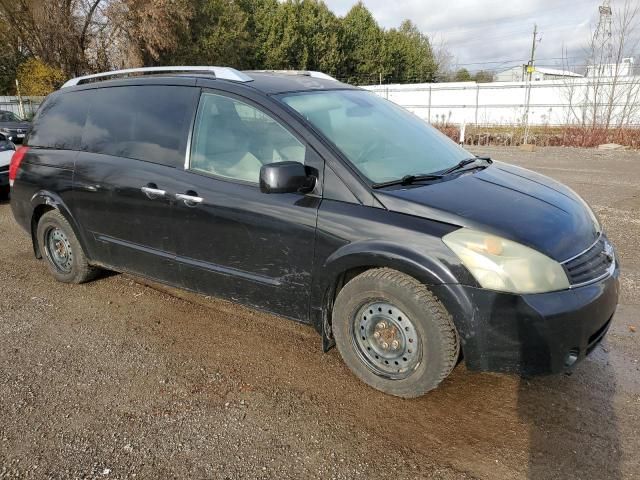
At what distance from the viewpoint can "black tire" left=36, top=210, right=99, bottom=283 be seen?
473 cm

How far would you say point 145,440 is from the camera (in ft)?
8.91

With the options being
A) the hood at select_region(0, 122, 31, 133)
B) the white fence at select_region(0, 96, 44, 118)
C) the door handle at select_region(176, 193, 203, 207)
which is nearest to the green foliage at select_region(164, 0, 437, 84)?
the white fence at select_region(0, 96, 44, 118)

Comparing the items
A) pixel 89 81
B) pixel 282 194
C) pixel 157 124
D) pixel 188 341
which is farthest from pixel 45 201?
pixel 282 194

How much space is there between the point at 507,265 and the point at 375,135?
1.39 m

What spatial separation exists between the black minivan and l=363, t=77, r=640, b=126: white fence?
16811 millimetres

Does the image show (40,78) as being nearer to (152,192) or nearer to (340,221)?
(152,192)

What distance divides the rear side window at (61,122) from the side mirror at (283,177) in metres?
2.31

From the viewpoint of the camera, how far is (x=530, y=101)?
28.7 meters

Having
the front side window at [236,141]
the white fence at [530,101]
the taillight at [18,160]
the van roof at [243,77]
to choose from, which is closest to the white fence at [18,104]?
the white fence at [530,101]

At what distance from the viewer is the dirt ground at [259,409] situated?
8.31 ft

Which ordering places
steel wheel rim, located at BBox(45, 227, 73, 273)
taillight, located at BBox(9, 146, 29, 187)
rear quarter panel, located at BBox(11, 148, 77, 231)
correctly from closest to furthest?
rear quarter panel, located at BBox(11, 148, 77, 231) → steel wheel rim, located at BBox(45, 227, 73, 273) → taillight, located at BBox(9, 146, 29, 187)

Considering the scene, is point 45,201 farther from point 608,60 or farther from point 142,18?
point 142,18

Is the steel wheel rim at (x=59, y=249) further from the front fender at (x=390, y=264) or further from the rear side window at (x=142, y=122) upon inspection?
the front fender at (x=390, y=264)

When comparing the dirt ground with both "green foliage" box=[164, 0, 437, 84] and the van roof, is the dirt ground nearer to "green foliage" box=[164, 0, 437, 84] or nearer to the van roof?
the van roof
